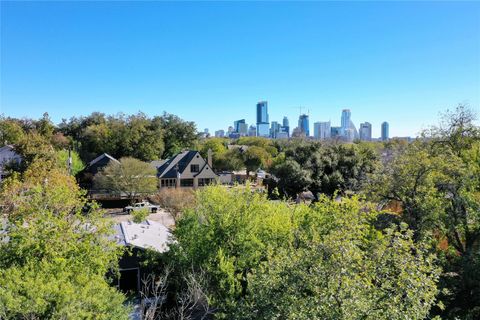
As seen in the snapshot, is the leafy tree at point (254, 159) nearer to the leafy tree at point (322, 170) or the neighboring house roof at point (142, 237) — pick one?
the leafy tree at point (322, 170)

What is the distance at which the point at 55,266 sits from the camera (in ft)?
26.3

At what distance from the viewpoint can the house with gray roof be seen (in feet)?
130

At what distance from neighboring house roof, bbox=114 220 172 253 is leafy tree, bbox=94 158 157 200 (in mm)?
16810

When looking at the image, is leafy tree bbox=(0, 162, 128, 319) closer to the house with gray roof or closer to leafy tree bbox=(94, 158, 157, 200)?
leafy tree bbox=(94, 158, 157, 200)

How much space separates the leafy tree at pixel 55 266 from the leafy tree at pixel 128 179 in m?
23.5

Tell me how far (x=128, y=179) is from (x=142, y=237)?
2018 cm

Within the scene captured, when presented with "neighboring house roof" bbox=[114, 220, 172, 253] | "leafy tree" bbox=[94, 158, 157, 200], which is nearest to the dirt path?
"leafy tree" bbox=[94, 158, 157, 200]

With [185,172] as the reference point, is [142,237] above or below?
below

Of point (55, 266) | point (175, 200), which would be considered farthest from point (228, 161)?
point (55, 266)

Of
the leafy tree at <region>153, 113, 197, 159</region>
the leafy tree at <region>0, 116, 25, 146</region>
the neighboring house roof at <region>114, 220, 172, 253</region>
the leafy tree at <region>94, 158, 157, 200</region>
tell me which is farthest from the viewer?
the leafy tree at <region>153, 113, 197, 159</region>

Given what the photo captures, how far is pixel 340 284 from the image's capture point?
6.27 meters

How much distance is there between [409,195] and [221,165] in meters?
45.2

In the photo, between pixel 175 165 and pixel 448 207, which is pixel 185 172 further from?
pixel 448 207

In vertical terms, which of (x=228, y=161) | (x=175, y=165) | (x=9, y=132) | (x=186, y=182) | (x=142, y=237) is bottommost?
(x=142, y=237)
